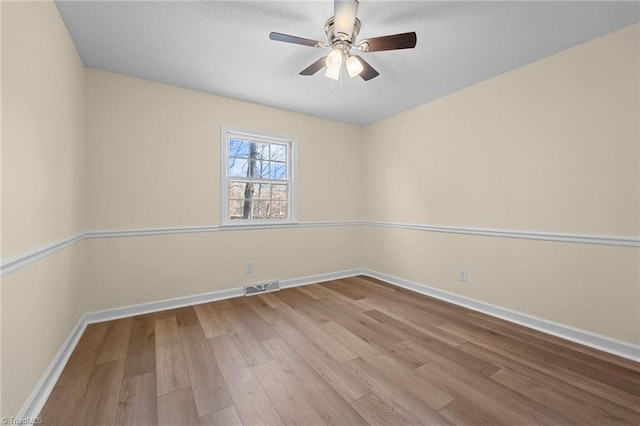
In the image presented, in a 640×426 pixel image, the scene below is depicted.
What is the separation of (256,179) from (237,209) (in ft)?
1.51

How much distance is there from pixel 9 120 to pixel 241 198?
214 centimetres

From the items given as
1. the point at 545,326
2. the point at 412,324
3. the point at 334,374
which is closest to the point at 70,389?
the point at 334,374

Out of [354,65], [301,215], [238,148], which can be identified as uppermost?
[354,65]

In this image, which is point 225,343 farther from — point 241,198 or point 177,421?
point 241,198

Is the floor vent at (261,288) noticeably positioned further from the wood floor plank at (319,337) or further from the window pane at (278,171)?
the window pane at (278,171)

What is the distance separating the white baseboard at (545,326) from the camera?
1.85 metres

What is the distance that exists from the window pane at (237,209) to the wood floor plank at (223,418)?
2163mm

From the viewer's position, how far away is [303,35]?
1.92 m

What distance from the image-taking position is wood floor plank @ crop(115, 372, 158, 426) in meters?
1.29

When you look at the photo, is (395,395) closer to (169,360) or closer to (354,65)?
(169,360)

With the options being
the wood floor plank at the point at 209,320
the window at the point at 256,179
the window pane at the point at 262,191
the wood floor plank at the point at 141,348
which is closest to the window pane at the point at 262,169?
the window at the point at 256,179

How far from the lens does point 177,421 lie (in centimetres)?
128

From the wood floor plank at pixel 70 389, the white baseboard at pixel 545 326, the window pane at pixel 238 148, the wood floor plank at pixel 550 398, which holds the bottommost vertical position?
the wood floor plank at pixel 550 398

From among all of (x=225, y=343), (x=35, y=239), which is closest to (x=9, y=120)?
(x=35, y=239)
